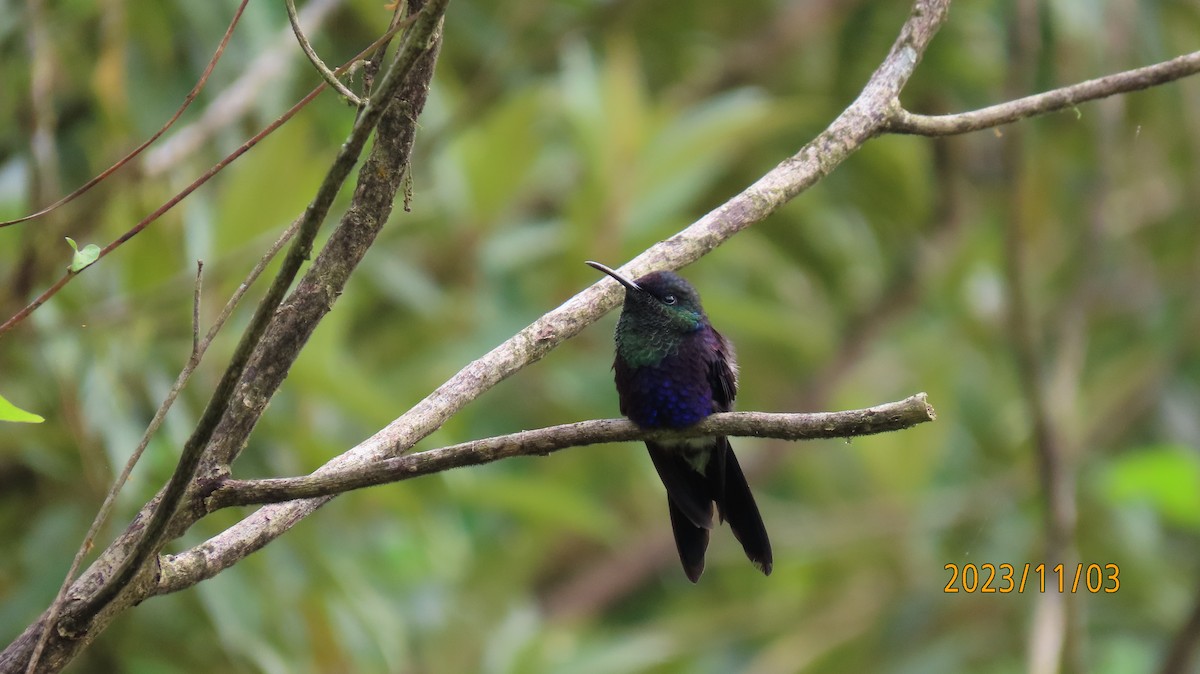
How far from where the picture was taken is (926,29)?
251 cm

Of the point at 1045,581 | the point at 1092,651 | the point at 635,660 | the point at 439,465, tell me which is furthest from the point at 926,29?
the point at 1092,651

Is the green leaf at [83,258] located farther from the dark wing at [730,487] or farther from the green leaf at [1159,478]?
the green leaf at [1159,478]

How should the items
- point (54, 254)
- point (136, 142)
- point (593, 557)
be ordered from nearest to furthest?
point (54, 254)
point (136, 142)
point (593, 557)

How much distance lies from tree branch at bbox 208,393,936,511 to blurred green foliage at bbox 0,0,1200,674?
224cm

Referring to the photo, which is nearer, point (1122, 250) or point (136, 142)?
point (136, 142)

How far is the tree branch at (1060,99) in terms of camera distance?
2254 millimetres

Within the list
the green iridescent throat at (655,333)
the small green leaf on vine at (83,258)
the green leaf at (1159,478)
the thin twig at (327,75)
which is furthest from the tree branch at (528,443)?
the green leaf at (1159,478)

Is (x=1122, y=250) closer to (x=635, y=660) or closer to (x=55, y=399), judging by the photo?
(x=635, y=660)

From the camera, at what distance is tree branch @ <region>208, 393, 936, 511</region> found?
5.30ft

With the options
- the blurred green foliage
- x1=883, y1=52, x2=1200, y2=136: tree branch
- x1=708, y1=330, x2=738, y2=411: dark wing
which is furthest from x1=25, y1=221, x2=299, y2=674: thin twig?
the blurred green foliage

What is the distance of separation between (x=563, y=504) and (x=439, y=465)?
313 cm

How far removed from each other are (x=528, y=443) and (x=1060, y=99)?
3.94 ft

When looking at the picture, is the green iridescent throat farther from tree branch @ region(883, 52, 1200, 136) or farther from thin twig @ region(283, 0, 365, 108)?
thin twig @ region(283, 0, 365, 108)

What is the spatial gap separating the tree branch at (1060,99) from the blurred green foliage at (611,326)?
180cm
